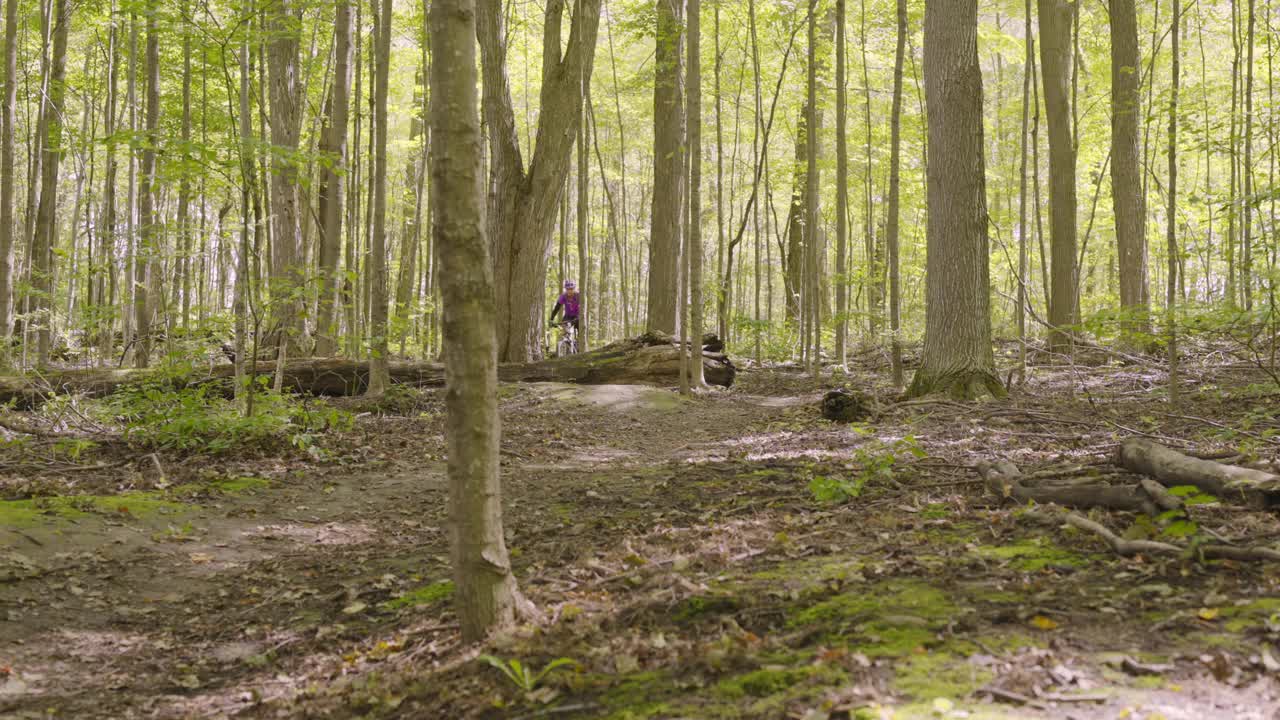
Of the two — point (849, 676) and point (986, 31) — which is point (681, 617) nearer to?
point (849, 676)

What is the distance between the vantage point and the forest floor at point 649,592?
2.27 meters

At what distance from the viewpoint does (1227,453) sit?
13.9ft

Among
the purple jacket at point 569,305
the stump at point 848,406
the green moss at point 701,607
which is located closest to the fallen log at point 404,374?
the purple jacket at point 569,305

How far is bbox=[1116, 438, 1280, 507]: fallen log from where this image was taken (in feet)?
10.9

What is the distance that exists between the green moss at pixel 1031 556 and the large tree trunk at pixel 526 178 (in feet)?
35.8

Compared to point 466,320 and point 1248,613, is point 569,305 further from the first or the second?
point 1248,613

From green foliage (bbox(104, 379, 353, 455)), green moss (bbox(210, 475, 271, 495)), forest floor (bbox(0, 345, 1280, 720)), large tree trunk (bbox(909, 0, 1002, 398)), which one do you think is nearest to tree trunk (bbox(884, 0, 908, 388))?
large tree trunk (bbox(909, 0, 1002, 398))

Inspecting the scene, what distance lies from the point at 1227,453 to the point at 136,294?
1516cm

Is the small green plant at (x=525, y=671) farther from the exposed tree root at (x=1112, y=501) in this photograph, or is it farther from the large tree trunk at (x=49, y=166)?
the large tree trunk at (x=49, y=166)

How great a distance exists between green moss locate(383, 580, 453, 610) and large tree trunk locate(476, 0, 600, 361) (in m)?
9.67

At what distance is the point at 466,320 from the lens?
9.36 feet

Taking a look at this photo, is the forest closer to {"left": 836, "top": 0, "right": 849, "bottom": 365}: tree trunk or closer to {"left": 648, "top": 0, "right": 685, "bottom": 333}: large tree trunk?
{"left": 836, "top": 0, "right": 849, "bottom": 365}: tree trunk

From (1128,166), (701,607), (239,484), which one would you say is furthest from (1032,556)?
(1128,166)

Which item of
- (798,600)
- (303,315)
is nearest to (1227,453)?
(798,600)
